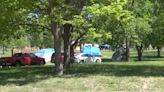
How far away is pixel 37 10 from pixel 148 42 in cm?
3203

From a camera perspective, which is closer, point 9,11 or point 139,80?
point 139,80

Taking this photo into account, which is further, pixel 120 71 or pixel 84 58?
pixel 84 58

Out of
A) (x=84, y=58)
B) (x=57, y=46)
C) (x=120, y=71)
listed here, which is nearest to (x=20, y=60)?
(x=84, y=58)

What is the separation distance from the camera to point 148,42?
50.6m

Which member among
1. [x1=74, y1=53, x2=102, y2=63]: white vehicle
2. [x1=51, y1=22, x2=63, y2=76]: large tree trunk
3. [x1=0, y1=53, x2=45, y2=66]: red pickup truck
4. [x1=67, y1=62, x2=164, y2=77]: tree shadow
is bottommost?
[x1=74, y1=53, x2=102, y2=63]: white vehicle

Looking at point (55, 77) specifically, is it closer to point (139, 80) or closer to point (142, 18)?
point (139, 80)

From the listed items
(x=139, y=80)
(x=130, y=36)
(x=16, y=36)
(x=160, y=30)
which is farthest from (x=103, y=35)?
(x=160, y=30)

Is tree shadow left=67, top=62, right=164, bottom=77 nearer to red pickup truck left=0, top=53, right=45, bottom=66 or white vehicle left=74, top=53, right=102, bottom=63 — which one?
red pickup truck left=0, top=53, right=45, bottom=66

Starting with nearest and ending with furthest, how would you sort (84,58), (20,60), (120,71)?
(120,71), (20,60), (84,58)

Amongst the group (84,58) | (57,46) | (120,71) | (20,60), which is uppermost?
(57,46)

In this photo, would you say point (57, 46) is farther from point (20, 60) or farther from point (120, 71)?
point (20, 60)

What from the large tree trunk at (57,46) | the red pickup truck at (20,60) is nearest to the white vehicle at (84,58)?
the red pickup truck at (20,60)

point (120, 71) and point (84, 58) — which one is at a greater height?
point (120, 71)

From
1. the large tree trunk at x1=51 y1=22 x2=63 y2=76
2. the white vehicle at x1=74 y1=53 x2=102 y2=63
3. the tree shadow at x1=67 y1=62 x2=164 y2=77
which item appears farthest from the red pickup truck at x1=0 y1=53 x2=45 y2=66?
the large tree trunk at x1=51 y1=22 x2=63 y2=76
